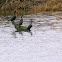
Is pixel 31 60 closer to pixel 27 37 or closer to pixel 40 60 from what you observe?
pixel 40 60

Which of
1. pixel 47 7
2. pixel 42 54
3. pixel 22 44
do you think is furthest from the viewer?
pixel 47 7

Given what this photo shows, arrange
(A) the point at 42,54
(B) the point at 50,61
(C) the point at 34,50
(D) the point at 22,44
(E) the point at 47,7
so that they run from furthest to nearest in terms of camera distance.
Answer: (E) the point at 47,7 < (D) the point at 22,44 < (C) the point at 34,50 < (A) the point at 42,54 < (B) the point at 50,61

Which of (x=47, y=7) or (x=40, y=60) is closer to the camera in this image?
(x=40, y=60)

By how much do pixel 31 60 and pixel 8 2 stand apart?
2863 centimetres

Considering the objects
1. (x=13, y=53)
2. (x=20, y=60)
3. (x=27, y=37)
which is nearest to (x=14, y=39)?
(x=27, y=37)

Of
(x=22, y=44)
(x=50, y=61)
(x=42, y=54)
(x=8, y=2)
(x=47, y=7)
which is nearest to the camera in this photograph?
(x=50, y=61)

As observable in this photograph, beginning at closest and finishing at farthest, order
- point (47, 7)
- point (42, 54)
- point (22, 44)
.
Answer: point (42, 54) < point (22, 44) < point (47, 7)

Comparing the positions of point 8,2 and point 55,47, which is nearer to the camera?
point 55,47

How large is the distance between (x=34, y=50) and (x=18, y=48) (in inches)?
51.0

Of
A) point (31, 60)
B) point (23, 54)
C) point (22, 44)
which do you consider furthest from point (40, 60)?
point (22, 44)

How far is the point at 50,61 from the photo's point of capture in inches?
652

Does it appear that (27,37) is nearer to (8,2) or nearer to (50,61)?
(50,61)

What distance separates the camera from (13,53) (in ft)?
61.3

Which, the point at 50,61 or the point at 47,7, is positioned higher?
the point at 50,61
